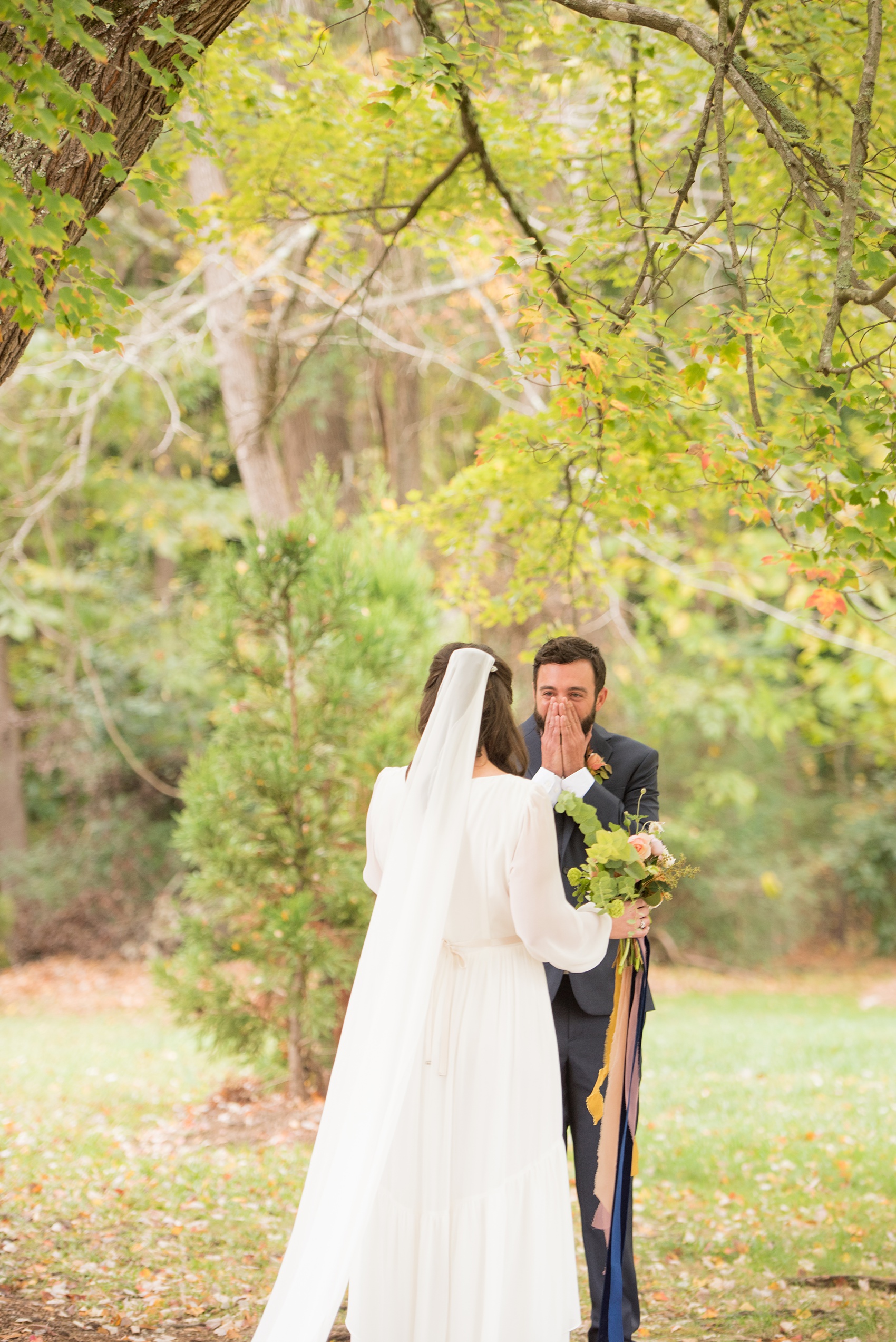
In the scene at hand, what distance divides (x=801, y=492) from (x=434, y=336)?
374 inches

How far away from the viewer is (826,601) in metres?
4.34

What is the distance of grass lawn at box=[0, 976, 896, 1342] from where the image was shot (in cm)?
405

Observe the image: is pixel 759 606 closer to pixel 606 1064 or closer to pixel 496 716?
pixel 606 1064

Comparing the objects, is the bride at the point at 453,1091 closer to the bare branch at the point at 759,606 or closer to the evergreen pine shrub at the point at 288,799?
the evergreen pine shrub at the point at 288,799

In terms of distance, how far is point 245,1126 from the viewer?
667cm

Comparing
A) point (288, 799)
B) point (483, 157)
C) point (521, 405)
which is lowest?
point (288, 799)

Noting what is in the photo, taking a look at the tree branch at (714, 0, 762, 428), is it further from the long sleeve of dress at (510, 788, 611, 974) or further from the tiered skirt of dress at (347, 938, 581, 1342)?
the tiered skirt of dress at (347, 938, 581, 1342)

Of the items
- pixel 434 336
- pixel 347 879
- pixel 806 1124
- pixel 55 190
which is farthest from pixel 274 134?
pixel 434 336

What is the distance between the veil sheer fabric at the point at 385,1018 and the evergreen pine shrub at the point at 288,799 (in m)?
3.89

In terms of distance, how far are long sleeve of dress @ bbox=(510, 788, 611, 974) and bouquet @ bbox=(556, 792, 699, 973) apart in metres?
0.15

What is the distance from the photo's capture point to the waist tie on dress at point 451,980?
2877 millimetres

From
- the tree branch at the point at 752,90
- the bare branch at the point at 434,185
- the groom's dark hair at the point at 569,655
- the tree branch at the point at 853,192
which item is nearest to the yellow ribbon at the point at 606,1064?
the groom's dark hair at the point at 569,655

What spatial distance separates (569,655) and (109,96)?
6.97 ft

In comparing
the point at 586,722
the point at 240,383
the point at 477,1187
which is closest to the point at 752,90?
the point at 586,722
